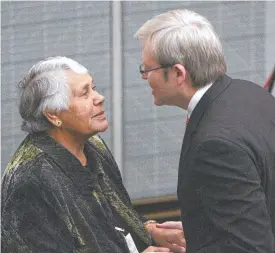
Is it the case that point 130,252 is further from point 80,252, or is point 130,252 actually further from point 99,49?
point 99,49

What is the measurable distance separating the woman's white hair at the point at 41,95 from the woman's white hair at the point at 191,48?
2.30ft

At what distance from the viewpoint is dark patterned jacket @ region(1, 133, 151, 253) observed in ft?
17.1

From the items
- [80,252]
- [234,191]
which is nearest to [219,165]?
[234,191]

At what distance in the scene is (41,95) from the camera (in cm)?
547

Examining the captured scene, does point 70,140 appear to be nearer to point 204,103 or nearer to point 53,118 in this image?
point 53,118

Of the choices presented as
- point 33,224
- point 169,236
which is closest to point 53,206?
point 33,224

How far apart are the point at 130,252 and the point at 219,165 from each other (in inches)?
39.3

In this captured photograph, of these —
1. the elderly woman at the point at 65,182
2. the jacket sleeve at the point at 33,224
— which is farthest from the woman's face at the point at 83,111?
the jacket sleeve at the point at 33,224

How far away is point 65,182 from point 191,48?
87 centimetres

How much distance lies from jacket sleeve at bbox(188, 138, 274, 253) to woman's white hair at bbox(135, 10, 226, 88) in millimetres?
331

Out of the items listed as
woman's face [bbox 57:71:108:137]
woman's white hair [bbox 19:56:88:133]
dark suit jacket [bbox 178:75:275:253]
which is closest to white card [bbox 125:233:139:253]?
woman's face [bbox 57:71:108:137]

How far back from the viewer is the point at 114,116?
285 inches

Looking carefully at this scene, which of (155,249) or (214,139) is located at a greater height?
(214,139)

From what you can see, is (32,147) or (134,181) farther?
(134,181)
